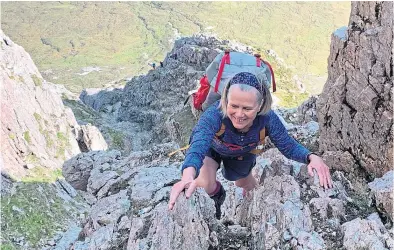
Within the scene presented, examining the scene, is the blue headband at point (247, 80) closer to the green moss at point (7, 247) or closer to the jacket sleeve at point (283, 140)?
the jacket sleeve at point (283, 140)

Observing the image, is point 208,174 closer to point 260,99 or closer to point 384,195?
point 260,99

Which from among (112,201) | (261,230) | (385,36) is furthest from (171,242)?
(385,36)

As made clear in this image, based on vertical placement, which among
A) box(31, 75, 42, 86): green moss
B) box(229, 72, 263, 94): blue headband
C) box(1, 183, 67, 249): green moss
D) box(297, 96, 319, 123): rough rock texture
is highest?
box(229, 72, 263, 94): blue headband

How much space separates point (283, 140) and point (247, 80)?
6.32 feet

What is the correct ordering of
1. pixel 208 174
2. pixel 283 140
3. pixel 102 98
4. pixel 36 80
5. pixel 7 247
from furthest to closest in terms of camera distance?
pixel 102 98, pixel 36 80, pixel 7 247, pixel 208 174, pixel 283 140

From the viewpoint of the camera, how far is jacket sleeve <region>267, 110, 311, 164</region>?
9.22 m

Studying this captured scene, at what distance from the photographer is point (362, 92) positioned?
1488cm

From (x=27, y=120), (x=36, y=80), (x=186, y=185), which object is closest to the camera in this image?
(x=186, y=185)

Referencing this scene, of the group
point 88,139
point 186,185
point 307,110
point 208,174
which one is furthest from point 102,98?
point 186,185

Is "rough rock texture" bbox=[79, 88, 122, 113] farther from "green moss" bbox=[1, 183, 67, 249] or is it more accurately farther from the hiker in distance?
the hiker in distance

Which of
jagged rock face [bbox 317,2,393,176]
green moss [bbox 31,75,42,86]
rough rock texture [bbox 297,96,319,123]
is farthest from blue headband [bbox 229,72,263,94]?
green moss [bbox 31,75,42,86]

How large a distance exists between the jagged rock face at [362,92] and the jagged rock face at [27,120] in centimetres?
2789

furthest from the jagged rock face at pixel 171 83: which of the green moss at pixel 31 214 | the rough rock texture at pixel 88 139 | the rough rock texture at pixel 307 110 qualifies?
the green moss at pixel 31 214

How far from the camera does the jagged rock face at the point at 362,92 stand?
1379 centimetres
